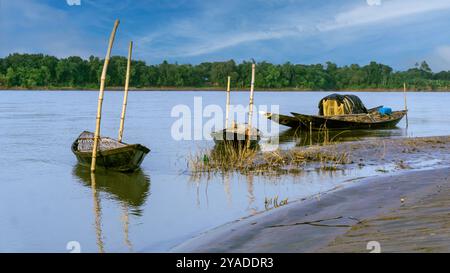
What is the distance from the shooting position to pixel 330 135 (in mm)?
32625

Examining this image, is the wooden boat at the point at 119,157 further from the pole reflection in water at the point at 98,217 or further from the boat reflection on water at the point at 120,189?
the pole reflection in water at the point at 98,217

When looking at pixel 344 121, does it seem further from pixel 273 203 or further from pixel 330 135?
pixel 273 203

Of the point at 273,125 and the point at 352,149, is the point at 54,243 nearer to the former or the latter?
the point at 352,149

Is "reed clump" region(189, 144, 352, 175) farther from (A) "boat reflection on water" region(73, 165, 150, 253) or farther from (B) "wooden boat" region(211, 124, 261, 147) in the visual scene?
(B) "wooden boat" region(211, 124, 261, 147)

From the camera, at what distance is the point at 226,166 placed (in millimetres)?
16578

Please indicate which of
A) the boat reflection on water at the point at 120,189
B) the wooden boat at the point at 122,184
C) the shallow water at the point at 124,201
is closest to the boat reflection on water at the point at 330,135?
the shallow water at the point at 124,201

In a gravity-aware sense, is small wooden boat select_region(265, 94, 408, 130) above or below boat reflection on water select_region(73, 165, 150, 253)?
above

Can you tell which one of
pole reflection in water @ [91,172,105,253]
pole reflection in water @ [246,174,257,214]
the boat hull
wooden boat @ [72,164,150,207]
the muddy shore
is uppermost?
the boat hull

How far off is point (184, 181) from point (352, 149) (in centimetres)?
810

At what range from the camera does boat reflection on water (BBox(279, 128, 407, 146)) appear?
29.2 metres

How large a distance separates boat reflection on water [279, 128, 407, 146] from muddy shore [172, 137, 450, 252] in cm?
1451

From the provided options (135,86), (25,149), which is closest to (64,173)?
(25,149)

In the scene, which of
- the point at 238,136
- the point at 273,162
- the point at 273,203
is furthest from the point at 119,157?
the point at 238,136

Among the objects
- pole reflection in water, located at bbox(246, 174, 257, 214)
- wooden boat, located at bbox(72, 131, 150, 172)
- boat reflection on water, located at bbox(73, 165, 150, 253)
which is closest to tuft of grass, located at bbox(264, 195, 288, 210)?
pole reflection in water, located at bbox(246, 174, 257, 214)
